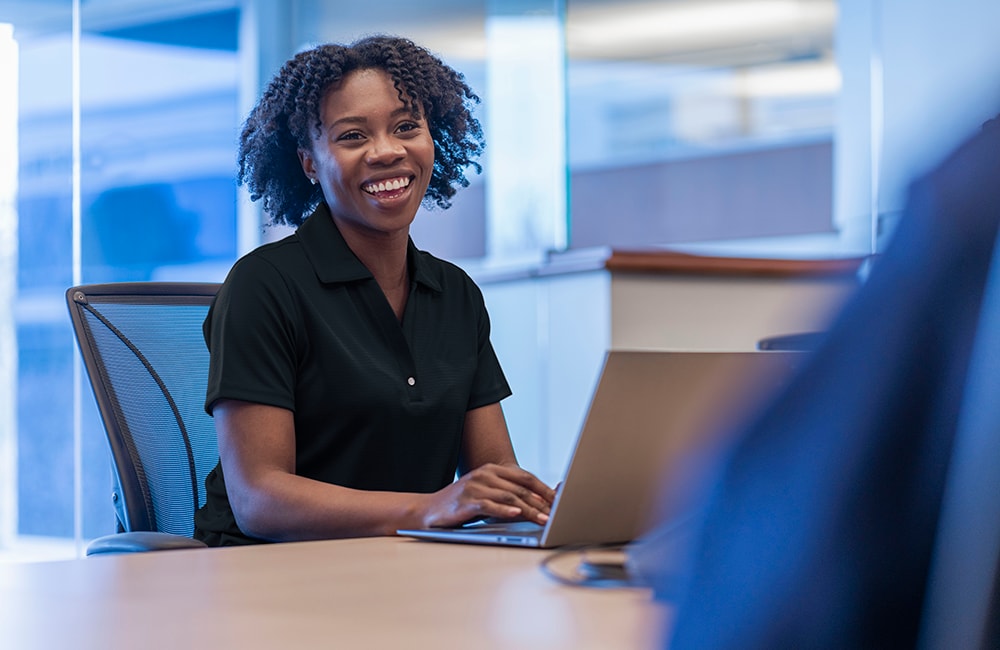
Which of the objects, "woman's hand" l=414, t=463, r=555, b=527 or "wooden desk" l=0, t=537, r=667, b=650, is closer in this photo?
"wooden desk" l=0, t=537, r=667, b=650

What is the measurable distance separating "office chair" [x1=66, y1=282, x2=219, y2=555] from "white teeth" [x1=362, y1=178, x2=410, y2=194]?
0.34 m

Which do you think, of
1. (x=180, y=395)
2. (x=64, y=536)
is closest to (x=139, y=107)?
(x=64, y=536)

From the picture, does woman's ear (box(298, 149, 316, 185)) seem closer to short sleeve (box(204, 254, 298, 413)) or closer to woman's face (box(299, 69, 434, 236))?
woman's face (box(299, 69, 434, 236))

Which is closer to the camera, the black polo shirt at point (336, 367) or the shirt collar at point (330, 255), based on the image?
the black polo shirt at point (336, 367)

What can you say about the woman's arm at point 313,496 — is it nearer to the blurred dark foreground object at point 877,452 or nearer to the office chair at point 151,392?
the office chair at point 151,392

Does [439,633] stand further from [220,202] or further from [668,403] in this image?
[220,202]

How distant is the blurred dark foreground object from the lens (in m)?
0.28

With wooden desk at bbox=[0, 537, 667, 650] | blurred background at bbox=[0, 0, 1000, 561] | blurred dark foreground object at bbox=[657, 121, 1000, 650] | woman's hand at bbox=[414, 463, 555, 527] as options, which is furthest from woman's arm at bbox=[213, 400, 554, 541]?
blurred background at bbox=[0, 0, 1000, 561]

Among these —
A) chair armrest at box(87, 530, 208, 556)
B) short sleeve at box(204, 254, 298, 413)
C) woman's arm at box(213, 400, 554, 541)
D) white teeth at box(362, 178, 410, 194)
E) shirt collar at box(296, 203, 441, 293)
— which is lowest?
chair armrest at box(87, 530, 208, 556)

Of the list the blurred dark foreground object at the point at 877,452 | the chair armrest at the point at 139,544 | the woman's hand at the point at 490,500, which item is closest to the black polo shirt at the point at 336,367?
the chair armrest at the point at 139,544

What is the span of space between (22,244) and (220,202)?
82cm

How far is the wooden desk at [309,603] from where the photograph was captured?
699 mm

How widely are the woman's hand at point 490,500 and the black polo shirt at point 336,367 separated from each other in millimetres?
301

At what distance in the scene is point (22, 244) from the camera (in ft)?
14.0
